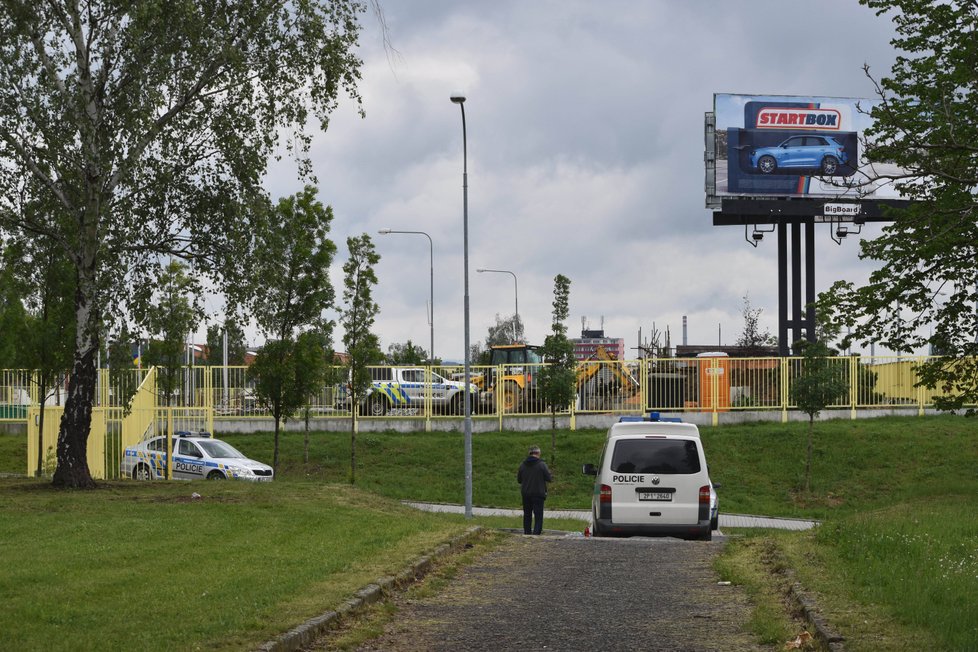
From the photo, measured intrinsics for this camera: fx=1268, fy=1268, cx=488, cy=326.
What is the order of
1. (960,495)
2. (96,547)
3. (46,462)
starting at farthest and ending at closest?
(46,462) → (960,495) → (96,547)

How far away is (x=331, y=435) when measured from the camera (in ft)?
125

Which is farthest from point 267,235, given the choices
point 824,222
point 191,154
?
point 824,222

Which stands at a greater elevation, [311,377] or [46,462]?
[311,377]

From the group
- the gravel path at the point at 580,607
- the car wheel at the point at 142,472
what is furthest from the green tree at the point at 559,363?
the gravel path at the point at 580,607

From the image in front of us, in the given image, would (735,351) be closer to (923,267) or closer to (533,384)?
(533,384)

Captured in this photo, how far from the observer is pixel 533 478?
21641 millimetres

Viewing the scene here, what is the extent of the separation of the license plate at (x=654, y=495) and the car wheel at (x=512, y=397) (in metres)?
20.4

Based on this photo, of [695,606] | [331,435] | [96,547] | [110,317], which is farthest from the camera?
[331,435]

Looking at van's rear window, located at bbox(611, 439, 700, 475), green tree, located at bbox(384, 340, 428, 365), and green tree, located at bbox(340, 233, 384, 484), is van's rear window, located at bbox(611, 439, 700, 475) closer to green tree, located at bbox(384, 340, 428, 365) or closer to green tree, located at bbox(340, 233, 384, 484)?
green tree, located at bbox(340, 233, 384, 484)

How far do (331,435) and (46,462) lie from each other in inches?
420

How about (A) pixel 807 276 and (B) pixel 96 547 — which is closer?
(B) pixel 96 547

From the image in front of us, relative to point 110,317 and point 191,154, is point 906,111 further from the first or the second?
point 110,317

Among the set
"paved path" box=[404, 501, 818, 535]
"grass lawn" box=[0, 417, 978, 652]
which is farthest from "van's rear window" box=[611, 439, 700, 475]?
"paved path" box=[404, 501, 818, 535]

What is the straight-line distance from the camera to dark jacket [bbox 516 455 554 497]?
21.6m
